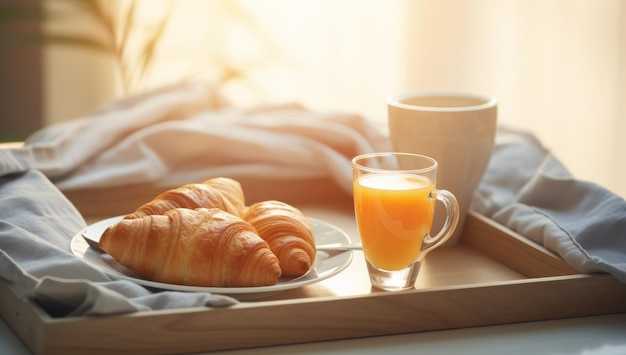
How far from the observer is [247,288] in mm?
832

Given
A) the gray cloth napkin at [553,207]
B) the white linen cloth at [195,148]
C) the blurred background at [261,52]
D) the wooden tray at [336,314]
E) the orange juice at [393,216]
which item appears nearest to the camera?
the wooden tray at [336,314]

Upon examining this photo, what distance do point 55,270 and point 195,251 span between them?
0.13 metres

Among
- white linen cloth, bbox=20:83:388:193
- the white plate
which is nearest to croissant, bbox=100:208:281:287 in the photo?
the white plate

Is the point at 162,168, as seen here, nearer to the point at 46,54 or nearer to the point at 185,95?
the point at 185,95

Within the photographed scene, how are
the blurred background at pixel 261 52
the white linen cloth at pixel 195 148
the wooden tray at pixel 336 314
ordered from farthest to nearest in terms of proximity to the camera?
the blurred background at pixel 261 52
the white linen cloth at pixel 195 148
the wooden tray at pixel 336 314

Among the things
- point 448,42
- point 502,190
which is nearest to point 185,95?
point 502,190

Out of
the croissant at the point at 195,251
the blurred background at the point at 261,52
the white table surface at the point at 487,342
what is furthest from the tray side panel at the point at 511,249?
the blurred background at the point at 261,52

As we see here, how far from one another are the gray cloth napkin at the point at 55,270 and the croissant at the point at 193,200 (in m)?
0.09

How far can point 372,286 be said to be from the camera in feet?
3.03

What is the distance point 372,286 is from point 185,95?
2.46 ft

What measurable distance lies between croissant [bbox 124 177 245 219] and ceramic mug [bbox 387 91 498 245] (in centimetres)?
22

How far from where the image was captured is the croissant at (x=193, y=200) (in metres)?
0.95

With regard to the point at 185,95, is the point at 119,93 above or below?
below

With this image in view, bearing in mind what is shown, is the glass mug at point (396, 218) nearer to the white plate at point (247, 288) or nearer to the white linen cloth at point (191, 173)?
the white plate at point (247, 288)
